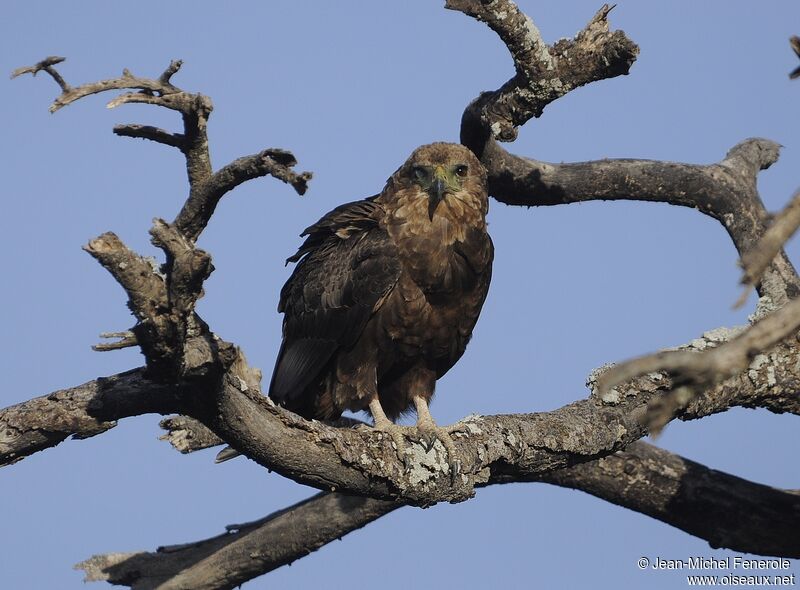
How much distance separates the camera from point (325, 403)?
5.98 m

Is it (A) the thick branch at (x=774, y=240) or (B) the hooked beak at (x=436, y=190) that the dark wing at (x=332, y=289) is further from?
(A) the thick branch at (x=774, y=240)

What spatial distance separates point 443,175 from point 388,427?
4.74 ft

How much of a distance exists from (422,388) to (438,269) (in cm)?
77

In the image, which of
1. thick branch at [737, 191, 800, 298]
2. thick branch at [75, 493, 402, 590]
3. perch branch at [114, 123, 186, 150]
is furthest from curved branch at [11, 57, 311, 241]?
thick branch at [75, 493, 402, 590]

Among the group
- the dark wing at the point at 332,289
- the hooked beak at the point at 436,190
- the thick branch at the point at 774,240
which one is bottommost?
the thick branch at the point at 774,240

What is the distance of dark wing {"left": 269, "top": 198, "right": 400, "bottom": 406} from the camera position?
5699 mm

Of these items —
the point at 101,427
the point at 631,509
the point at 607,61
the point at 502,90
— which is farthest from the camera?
Answer: the point at 631,509

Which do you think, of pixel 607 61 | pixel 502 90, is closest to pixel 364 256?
pixel 502 90

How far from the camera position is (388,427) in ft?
17.1

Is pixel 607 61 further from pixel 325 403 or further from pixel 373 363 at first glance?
pixel 325 403

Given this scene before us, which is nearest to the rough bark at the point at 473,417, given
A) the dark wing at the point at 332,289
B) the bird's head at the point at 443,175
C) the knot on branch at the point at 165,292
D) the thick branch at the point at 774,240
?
the knot on branch at the point at 165,292

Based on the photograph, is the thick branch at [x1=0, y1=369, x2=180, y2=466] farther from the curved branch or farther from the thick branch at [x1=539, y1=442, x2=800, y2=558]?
the thick branch at [x1=539, y1=442, x2=800, y2=558]

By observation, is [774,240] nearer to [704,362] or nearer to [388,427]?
[704,362]

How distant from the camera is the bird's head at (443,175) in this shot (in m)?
5.75
